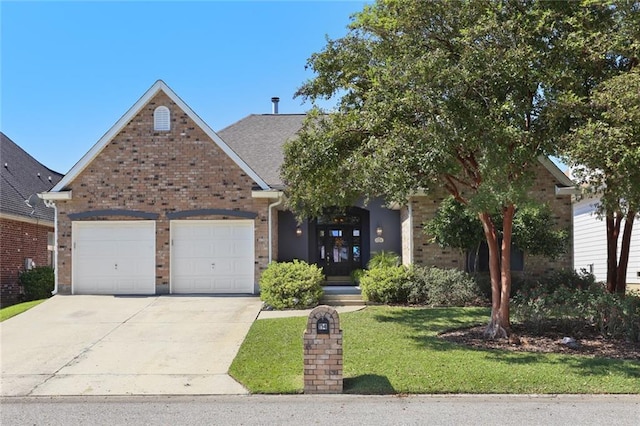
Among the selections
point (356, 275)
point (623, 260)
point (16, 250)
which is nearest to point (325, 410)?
point (623, 260)

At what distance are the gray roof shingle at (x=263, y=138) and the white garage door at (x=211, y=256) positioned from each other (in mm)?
2161

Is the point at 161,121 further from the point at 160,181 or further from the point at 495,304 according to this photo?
the point at 495,304

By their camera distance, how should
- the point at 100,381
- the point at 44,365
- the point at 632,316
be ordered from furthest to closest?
the point at 632,316, the point at 44,365, the point at 100,381

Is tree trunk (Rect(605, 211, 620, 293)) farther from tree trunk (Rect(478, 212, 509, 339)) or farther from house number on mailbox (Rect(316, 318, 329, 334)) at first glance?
house number on mailbox (Rect(316, 318, 329, 334))

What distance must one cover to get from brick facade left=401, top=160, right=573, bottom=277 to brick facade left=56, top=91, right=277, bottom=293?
14.7 feet

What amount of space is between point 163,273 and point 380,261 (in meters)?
6.49

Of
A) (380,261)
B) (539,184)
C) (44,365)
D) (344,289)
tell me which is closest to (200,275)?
(344,289)

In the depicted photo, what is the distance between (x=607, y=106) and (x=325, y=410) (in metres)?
5.87

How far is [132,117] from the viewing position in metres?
15.9

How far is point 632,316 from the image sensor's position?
1007cm

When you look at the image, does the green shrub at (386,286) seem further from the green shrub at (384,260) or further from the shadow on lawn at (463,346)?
the green shrub at (384,260)

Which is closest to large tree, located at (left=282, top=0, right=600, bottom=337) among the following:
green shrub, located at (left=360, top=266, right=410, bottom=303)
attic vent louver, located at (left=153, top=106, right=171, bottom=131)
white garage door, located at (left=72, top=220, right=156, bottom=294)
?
green shrub, located at (left=360, top=266, right=410, bottom=303)

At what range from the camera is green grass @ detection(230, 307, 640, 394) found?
292 inches

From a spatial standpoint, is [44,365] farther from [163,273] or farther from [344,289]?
[344,289]
